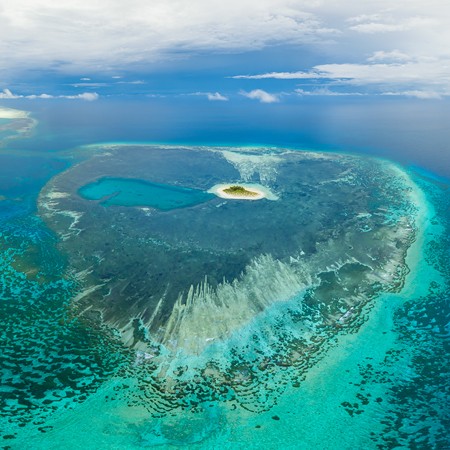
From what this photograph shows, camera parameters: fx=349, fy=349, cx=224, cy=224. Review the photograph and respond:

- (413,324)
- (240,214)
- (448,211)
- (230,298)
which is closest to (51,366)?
(230,298)

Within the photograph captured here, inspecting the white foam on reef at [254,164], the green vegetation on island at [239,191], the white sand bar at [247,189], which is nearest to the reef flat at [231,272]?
the white sand bar at [247,189]

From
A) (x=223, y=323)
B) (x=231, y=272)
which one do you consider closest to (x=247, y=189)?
(x=231, y=272)

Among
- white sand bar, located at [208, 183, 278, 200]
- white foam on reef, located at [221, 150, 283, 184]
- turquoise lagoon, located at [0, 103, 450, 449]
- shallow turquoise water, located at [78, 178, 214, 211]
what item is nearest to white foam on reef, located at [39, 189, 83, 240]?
turquoise lagoon, located at [0, 103, 450, 449]

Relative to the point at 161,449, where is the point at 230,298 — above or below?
above

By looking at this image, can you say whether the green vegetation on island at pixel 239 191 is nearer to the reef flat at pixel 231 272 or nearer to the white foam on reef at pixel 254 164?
the reef flat at pixel 231 272

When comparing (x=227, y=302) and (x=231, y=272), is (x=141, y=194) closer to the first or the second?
(x=231, y=272)

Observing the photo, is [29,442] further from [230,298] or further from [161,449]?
[230,298]
